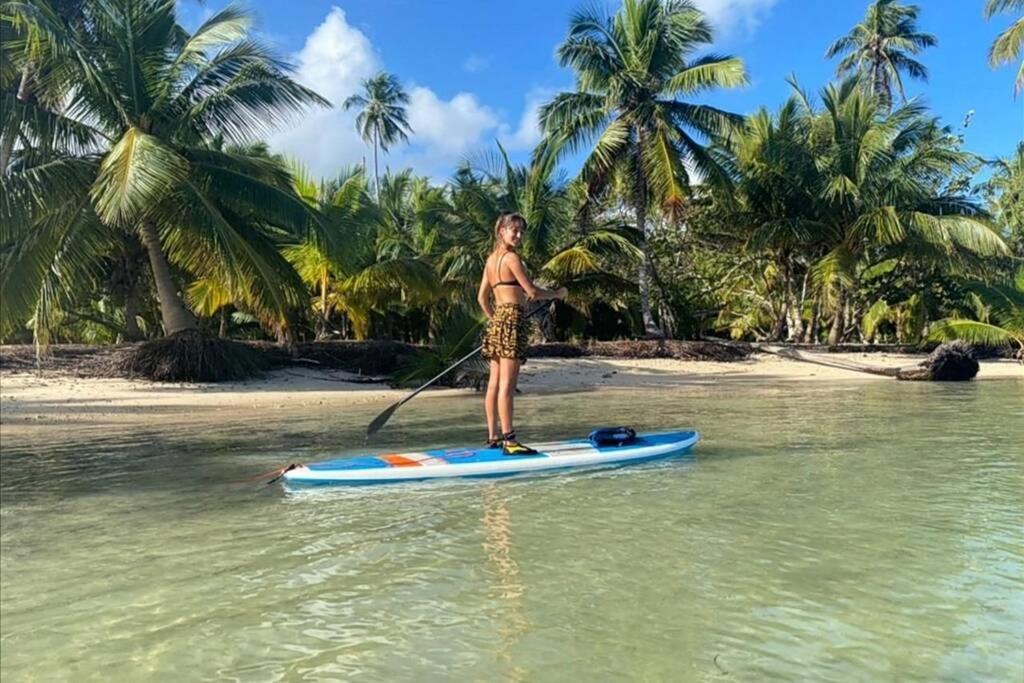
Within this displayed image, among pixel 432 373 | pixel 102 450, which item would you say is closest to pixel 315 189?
pixel 432 373

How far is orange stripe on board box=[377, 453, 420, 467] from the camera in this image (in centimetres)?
601

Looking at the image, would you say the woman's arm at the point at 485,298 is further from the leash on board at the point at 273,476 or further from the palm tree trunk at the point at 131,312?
the palm tree trunk at the point at 131,312

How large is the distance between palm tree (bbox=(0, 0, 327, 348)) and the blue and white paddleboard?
7.95 meters

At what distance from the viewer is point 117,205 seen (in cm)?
1177

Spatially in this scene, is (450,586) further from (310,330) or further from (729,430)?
(310,330)

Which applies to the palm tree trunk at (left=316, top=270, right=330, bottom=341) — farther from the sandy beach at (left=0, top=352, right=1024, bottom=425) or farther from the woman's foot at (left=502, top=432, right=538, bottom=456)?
the woman's foot at (left=502, top=432, right=538, bottom=456)

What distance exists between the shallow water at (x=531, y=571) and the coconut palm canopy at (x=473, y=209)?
7.80 m

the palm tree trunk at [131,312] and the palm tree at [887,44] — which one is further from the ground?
the palm tree at [887,44]

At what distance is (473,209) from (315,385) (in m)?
8.35

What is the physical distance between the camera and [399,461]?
20.1 feet

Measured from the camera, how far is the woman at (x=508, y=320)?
637 centimetres

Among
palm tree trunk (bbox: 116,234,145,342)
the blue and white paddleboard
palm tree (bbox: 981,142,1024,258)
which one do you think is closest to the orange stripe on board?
the blue and white paddleboard

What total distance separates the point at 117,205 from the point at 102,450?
555 cm

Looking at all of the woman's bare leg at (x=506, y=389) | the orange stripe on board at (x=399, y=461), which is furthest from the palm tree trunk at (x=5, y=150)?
the woman's bare leg at (x=506, y=389)
